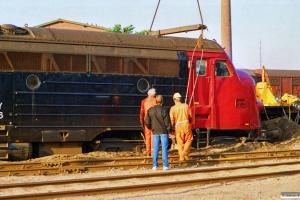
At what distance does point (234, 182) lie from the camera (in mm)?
10211

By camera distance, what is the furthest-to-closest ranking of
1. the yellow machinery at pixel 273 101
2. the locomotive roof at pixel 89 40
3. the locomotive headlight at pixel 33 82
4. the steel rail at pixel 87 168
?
the yellow machinery at pixel 273 101 < the locomotive roof at pixel 89 40 < the locomotive headlight at pixel 33 82 < the steel rail at pixel 87 168

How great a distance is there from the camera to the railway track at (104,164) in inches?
434

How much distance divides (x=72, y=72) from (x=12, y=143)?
2.27 metres

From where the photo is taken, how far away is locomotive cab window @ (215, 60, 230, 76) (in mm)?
15008

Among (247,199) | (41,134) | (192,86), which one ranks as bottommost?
(247,199)

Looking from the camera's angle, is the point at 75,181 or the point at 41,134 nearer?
the point at 75,181

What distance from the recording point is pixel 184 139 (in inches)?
484

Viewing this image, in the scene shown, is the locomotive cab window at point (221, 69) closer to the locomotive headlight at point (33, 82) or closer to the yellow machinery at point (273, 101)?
the locomotive headlight at point (33, 82)

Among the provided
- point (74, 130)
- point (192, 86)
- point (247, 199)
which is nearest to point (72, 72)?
point (74, 130)

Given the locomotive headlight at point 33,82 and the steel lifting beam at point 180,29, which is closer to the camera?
the locomotive headlight at point 33,82

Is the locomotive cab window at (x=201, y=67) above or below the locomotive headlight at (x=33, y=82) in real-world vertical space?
above

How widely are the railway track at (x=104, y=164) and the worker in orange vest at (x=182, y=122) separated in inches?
18.4

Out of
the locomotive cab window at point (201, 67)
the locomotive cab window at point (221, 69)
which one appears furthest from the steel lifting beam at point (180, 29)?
the locomotive cab window at point (221, 69)

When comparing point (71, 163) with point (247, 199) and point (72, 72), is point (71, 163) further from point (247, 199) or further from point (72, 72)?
point (247, 199)
